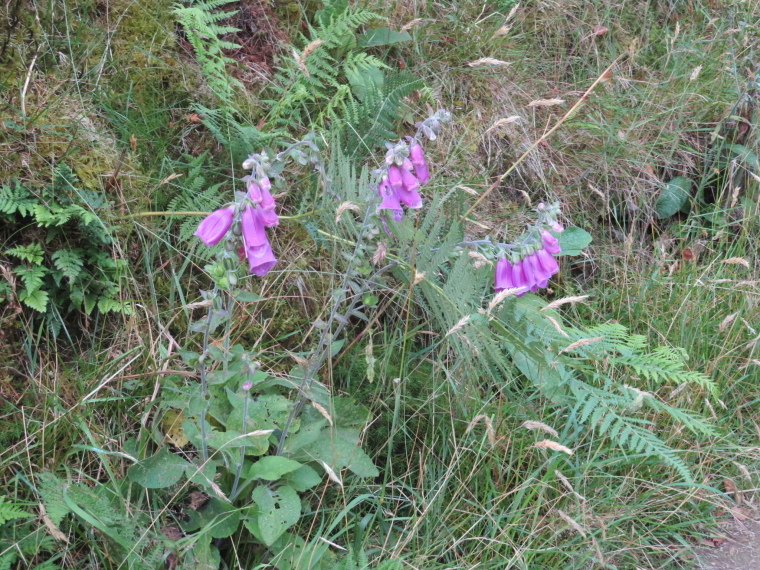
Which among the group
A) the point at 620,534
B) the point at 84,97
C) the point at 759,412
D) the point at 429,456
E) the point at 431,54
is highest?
the point at 84,97

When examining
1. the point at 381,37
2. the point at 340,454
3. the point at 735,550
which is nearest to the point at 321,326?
the point at 340,454

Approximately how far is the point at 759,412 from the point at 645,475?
2.51 ft

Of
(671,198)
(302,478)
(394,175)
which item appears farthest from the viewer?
(671,198)

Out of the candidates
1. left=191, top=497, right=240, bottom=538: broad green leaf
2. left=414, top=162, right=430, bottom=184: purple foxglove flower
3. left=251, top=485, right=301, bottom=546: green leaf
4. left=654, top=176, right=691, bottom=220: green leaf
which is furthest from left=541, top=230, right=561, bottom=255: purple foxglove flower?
left=654, top=176, right=691, bottom=220: green leaf

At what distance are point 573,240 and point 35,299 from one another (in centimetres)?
214

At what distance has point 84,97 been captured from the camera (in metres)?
2.67

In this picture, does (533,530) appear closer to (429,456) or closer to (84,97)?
(429,456)

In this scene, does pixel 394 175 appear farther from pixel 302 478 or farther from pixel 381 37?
pixel 381 37

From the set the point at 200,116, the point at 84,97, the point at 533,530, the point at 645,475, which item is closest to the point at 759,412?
the point at 645,475

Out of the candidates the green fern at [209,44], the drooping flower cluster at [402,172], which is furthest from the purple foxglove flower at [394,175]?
the green fern at [209,44]

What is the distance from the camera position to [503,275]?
2449mm

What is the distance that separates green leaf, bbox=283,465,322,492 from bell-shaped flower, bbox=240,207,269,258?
67 cm

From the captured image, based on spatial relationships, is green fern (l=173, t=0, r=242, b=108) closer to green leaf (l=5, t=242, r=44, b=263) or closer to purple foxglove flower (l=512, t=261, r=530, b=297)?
green leaf (l=5, t=242, r=44, b=263)

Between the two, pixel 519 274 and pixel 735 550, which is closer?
pixel 519 274
